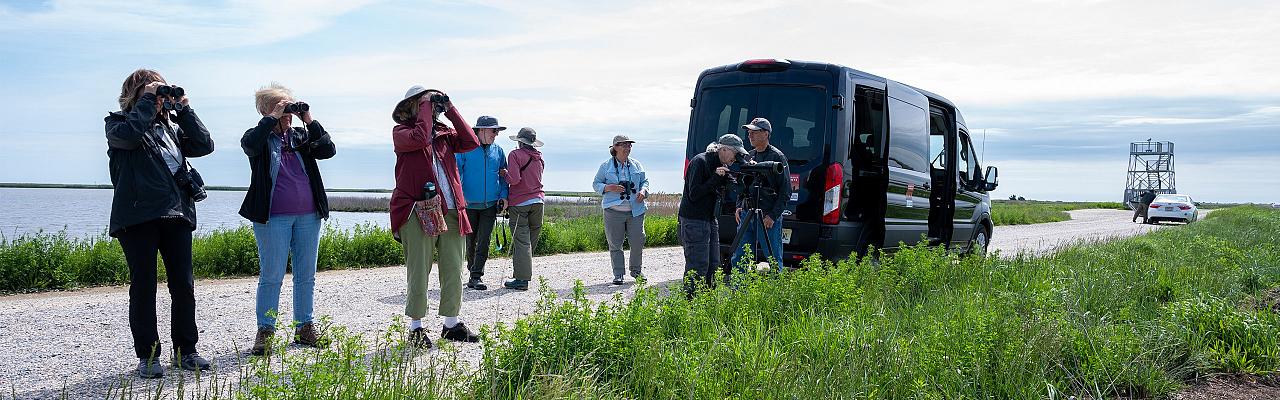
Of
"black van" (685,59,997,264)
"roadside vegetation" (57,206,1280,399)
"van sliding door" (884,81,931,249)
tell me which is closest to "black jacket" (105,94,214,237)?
"roadside vegetation" (57,206,1280,399)

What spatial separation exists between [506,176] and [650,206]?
40.2 ft

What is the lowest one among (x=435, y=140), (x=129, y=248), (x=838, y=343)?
(x=838, y=343)

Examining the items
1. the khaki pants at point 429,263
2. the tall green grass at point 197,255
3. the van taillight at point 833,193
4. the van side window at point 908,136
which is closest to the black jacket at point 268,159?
the khaki pants at point 429,263

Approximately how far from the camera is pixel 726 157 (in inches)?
287

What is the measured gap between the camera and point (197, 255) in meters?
9.98

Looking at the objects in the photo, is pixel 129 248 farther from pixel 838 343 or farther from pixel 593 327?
pixel 838 343

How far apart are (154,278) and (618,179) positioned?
545 centimetres

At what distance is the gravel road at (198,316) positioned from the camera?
4805 mm

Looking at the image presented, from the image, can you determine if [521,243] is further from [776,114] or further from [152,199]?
[152,199]

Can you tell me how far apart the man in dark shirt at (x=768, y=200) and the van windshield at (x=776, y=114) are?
304mm

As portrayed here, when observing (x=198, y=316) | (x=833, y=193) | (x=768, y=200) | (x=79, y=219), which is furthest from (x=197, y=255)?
(x=79, y=219)

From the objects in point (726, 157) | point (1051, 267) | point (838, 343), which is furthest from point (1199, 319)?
point (726, 157)

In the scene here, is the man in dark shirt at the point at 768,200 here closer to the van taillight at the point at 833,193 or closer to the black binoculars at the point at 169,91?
the van taillight at the point at 833,193

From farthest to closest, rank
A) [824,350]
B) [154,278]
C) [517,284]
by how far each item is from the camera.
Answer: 1. [517,284]
2. [154,278]
3. [824,350]
